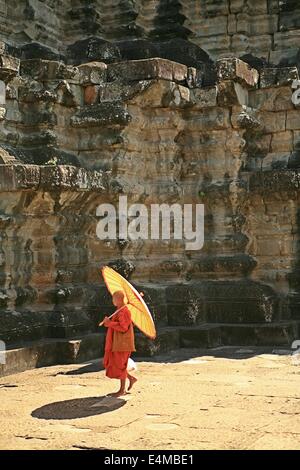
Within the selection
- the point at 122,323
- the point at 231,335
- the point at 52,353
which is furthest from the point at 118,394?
the point at 231,335

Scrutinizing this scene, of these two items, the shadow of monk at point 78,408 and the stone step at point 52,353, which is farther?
the stone step at point 52,353

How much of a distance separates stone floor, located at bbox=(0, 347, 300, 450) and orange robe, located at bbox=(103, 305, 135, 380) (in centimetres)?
29

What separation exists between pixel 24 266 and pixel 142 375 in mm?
2275

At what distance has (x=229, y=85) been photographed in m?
12.0

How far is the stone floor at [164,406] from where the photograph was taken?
647cm

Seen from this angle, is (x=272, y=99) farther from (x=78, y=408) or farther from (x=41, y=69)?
(x=78, y=408)

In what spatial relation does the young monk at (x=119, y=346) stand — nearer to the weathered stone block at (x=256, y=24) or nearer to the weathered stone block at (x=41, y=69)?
the weathered stone block at (x=41, y=69)

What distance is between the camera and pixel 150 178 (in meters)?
A: 12.1

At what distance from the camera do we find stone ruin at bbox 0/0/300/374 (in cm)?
1058

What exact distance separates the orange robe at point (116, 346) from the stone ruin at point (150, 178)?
1854 millimetres

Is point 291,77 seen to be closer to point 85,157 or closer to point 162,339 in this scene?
point 85,157

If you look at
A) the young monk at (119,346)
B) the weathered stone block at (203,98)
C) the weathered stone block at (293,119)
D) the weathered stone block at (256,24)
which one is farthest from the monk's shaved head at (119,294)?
the weathered stone block at (256,24)

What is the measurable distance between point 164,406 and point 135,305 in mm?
1231

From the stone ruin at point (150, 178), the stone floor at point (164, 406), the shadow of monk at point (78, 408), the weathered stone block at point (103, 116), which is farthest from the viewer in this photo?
the weathered stone block at point (103, 116)
